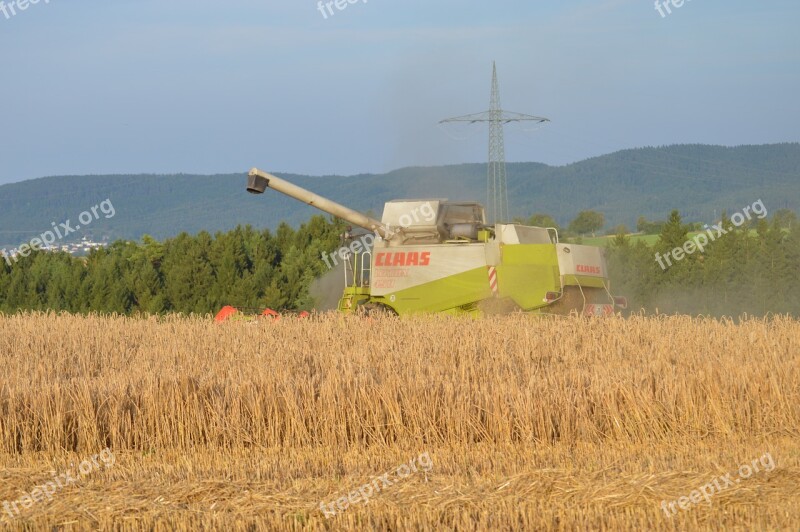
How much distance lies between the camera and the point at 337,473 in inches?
280

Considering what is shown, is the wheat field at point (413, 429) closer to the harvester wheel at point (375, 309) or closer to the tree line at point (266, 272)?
the harvester wheel at point (375, 309)

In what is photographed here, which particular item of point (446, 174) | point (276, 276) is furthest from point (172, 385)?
point (276, 276)

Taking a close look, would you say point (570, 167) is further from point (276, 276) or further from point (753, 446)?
point (753, 446)

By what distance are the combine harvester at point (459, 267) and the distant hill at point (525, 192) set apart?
194 feet

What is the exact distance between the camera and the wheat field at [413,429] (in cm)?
595

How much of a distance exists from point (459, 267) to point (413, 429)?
676cm

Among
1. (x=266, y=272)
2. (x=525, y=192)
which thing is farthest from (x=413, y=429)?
(x=525, y=192)

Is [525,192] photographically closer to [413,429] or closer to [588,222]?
[588,222]

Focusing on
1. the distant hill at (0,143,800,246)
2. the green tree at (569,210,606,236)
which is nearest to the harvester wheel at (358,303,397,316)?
the green tree at (569,210,606,236)

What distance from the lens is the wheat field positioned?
595cm

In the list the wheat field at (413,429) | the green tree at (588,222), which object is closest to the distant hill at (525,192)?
the green tree at (588,222)

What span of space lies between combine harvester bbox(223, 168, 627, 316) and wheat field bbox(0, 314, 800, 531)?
202cm

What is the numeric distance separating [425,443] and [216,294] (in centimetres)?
2724

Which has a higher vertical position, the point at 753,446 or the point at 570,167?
the point at 570,167
